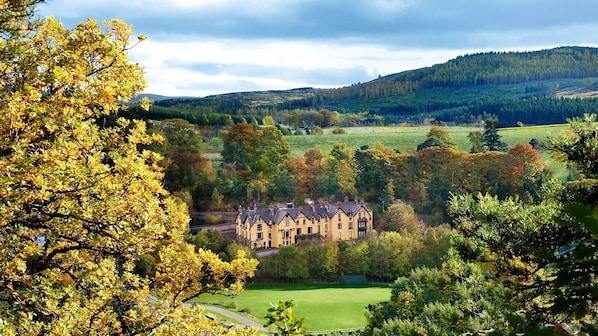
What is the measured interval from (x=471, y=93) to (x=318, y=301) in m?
90.4

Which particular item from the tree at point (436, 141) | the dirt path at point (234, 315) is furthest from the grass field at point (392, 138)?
the dirt path at point (234, 315)

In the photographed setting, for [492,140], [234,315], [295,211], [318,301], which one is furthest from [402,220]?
[234,315]

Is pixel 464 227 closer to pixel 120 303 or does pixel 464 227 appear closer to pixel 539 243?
pixel 539 243

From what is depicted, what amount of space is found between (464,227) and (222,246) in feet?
100

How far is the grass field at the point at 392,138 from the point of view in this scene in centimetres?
6322

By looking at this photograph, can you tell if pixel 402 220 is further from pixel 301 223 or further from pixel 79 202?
pixel 79 202

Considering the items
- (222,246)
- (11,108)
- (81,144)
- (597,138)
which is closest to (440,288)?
(597,138)

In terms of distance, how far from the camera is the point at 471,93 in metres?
117

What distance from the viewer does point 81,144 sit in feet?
21.2

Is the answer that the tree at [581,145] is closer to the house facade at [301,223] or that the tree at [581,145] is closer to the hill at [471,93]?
the house facade at [301,223]

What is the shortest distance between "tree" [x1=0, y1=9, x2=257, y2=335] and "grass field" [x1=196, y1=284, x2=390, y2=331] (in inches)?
887

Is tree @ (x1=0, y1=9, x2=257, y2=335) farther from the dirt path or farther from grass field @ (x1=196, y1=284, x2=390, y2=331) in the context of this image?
the dirt path

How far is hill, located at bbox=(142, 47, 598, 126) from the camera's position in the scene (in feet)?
295

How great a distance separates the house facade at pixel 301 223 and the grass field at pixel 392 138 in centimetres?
1310
